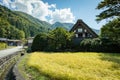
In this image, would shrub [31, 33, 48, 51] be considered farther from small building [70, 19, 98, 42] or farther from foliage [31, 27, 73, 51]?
small building [70, 19, 98, 42]

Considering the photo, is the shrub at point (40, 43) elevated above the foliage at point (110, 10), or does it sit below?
below

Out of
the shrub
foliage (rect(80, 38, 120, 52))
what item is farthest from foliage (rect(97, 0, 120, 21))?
the shrub

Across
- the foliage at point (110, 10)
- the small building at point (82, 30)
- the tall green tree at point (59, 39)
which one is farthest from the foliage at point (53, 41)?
the foliage at point (110, 10)

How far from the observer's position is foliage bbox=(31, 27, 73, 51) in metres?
54.1

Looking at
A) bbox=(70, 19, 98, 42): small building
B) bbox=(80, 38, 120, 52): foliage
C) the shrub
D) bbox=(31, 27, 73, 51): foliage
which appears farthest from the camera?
bbox=(70, 19, 98, 42): small building

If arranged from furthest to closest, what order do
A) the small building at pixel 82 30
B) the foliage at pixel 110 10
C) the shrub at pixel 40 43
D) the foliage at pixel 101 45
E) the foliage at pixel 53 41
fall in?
the small building at pixel 82 30
the shrub at pixel 40 43
the foliage at pixel 53 41
the foliage at pixel 101 45
the foliage at pixel 110 10

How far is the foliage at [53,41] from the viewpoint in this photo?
54062 mm

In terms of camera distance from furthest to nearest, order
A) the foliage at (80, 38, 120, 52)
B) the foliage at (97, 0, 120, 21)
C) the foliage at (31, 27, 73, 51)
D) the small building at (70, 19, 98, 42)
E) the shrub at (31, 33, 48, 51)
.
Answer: the small building at (70, 19, 98, 42)
the shrub at (31, 33, 48, 51)
the foliage at (31, 27, 73, 51)
the foliage at (80, 38, 120, 52)
the foliage at (97, 0, 120, 21)

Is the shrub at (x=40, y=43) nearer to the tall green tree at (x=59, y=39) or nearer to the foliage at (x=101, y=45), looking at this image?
the tall green tree at (x=59, y=39)

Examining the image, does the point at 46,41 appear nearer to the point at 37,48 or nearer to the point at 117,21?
→ the point at 37,48

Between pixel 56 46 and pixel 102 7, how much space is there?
28.4m

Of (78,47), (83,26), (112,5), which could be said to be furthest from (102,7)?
(83,26)

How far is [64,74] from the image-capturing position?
12.8 metres

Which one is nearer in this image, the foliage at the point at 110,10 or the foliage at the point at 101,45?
the foliage at the point at 110,10
